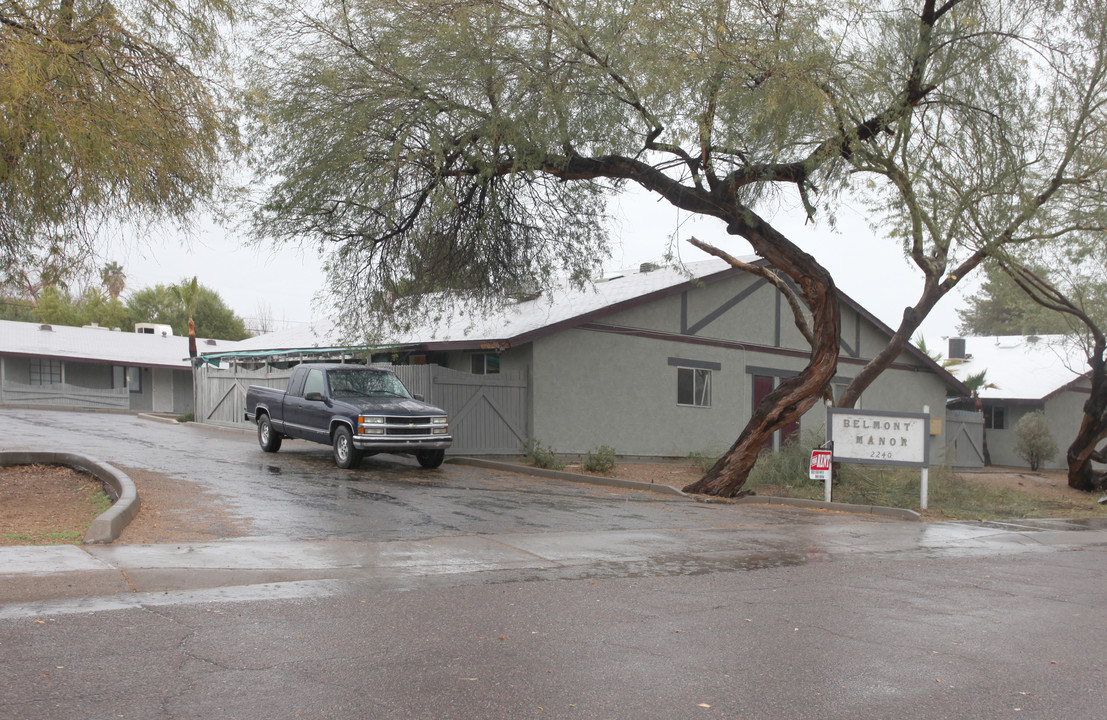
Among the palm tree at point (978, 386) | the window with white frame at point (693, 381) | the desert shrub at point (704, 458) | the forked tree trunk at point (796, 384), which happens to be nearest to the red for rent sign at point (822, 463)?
the forked tree trunk at point (796, 384)

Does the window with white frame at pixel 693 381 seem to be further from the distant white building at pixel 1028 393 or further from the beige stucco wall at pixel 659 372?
the distant white building at pixel 1028 393

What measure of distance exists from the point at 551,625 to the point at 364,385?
41.1 ft

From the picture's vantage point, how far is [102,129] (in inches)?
400

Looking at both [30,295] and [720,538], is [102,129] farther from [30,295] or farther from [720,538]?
[720,538]

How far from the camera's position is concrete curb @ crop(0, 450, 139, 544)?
29.2 feet

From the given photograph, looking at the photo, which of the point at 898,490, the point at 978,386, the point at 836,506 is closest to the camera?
the point at 836,506

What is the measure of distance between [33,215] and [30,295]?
1.73m

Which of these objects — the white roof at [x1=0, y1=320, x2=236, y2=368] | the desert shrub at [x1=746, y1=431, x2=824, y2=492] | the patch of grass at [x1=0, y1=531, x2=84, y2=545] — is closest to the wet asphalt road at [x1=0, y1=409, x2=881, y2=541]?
the patch of grass at [x1=0, y1=531, x2=84, y2=545]

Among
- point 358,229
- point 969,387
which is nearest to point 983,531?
point 358,229

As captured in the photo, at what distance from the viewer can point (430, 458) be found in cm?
1831

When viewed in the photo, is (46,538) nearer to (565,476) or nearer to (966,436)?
(565,476)

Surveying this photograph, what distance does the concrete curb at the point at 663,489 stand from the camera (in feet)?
51.2

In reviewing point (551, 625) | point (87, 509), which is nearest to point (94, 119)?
point (87, 509)

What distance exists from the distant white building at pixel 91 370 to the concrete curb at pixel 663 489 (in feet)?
82.2
